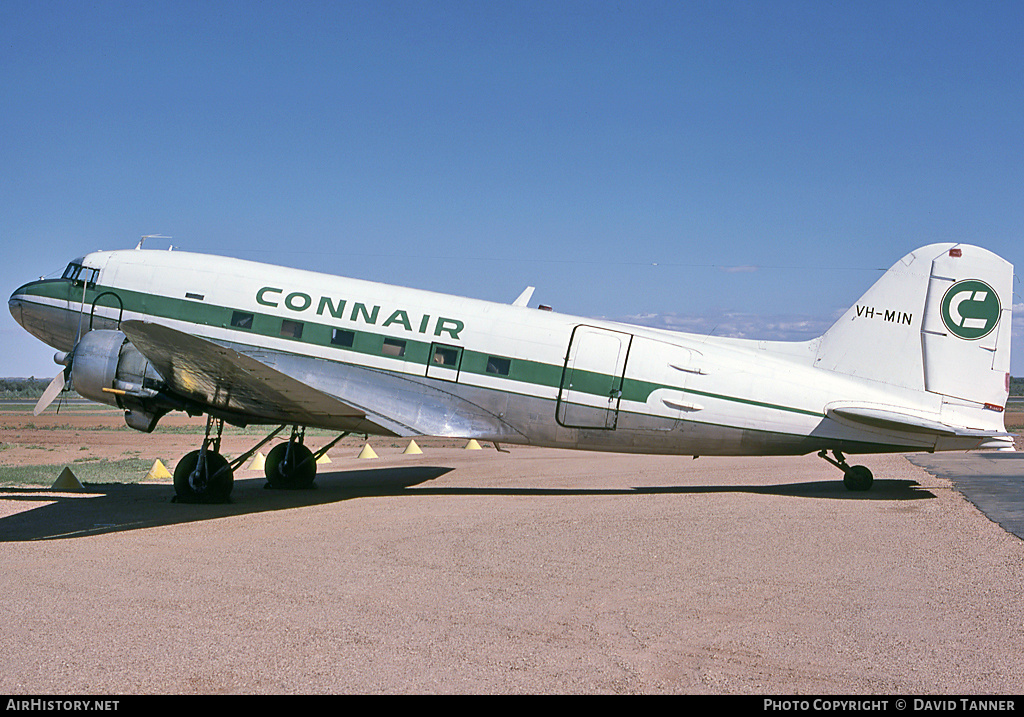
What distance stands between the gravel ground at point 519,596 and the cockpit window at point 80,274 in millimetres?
4152

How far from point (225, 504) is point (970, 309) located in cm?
1297

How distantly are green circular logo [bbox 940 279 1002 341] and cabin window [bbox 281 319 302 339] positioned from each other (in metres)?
11.0

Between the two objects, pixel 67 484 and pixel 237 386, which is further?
pixel 67 484

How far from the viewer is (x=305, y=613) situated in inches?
256

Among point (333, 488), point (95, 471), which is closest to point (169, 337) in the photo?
point (333, 488)

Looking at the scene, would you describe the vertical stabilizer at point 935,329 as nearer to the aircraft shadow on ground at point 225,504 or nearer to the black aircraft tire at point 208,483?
the aircraft shadow on ground at point 225,504

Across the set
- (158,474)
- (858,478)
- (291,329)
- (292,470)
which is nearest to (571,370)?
(291,329)

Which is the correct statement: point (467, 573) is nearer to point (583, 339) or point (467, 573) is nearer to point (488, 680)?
point (488, 680)

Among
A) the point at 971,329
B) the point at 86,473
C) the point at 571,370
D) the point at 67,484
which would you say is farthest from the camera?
the point at 86,473

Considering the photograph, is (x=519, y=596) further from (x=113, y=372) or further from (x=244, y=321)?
(x=113, y=372)

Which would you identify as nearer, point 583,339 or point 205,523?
point 205,523

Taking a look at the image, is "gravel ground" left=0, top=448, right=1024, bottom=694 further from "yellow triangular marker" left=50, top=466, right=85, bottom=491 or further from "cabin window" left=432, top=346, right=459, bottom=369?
"yellow triangular marker" left=50, top=466, right=85, bottom=491

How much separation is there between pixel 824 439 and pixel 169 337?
33.9 feet

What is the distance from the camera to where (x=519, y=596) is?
23.2 feet
